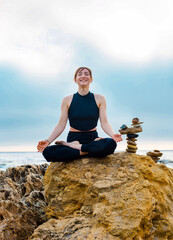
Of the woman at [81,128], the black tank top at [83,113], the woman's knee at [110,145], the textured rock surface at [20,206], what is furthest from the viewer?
the black tank top at [83,113]

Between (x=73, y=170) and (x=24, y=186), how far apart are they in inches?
89.9

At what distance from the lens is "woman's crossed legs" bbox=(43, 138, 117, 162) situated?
4215 mm

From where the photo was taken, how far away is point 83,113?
4.87 meters

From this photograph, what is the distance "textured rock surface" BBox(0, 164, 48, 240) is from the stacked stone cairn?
222cm

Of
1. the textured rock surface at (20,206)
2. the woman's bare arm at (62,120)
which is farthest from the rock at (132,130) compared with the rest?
the textured rock surface at (20,206)

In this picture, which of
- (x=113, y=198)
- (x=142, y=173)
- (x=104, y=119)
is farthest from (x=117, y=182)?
(x=104, y=119)

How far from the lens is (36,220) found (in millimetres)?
4113

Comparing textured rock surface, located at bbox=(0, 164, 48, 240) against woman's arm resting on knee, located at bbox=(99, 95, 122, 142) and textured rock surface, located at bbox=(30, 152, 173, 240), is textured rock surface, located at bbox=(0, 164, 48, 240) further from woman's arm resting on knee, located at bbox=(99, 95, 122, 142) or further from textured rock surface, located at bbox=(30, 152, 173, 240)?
woman's arm resting on knee, located at bbox=(99, 95, 122, 142)

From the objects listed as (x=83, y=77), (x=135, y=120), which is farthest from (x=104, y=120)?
(x=83, y=77)

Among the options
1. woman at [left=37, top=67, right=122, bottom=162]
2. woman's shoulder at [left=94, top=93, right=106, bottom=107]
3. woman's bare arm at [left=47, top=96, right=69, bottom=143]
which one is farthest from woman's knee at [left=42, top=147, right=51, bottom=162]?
Answer: woman's shoulder at [left=94, top=93, right=106, bottom=107]

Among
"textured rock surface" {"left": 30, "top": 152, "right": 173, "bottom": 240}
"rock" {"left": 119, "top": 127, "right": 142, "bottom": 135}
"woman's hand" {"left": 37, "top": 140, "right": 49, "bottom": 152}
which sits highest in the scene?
"rock" {"left": 119, "top": 127, "right": 142, "bottom": 135}

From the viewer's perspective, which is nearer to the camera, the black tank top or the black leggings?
the black leggings

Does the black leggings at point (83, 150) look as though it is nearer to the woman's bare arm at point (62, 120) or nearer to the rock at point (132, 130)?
Answer: the rock at point (132, 130)

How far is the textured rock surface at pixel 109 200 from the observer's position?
3052 mm
